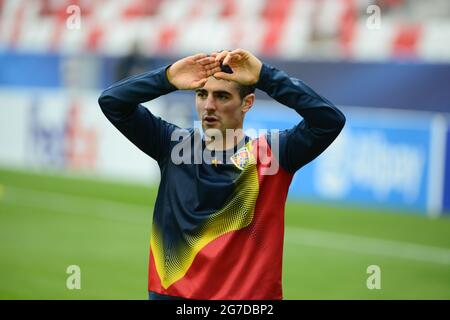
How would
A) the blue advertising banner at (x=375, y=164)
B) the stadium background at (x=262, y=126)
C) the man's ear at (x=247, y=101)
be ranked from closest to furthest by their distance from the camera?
the man's ear at (x=247, y=101), the stadium background at (x=262, y=126), the blue advertising banner at (x=375, y=164)

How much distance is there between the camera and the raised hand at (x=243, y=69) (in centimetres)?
414

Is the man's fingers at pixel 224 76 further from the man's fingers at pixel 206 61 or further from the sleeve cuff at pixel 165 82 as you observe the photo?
the sleeve cuff at pixel 165 82

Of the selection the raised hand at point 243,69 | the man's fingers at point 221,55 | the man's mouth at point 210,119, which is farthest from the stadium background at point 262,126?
the man's fingers at point 221,55

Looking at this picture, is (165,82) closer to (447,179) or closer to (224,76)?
(224,76)

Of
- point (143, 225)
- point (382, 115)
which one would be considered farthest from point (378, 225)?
point (143, 225)

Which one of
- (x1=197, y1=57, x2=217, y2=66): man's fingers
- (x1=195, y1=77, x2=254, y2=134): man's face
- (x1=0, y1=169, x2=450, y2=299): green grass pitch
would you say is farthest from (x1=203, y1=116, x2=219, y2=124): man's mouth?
(x1=0, y1=169, x2=450, y2=299): green grass pitch

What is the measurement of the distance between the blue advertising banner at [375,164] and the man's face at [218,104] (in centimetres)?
888

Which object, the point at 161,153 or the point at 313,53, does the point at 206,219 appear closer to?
the point at 161,153

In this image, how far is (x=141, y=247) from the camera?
35.5 feet

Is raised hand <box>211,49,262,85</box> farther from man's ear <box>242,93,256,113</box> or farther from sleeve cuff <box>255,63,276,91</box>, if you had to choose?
man's ear <box>242,93,256,113</box>

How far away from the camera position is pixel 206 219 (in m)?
4.29

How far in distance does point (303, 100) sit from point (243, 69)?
35cm

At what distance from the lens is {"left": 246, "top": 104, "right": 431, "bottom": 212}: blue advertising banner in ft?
42.2

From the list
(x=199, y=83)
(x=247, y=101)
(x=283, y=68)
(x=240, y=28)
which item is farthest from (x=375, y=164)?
(x=199, y=83)
